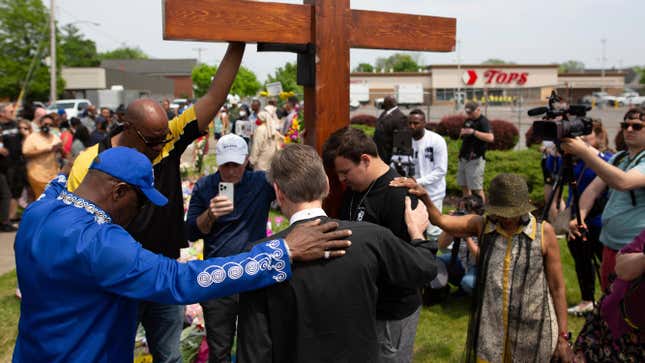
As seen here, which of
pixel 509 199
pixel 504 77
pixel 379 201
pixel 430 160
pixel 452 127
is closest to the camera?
pixel 379 201

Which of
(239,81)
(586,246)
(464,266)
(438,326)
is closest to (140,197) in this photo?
(438,326)

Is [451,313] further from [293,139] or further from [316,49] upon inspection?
[293,139]

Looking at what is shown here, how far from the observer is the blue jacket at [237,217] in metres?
3.63

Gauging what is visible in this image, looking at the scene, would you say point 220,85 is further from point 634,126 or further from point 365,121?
point 365,121

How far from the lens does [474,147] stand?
31.2 feet

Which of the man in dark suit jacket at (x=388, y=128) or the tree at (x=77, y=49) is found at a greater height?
the tree at (x=77, y=49)

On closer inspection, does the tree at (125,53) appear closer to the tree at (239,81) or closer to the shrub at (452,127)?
the tree at (239,81)

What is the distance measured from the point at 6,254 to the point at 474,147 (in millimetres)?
7332

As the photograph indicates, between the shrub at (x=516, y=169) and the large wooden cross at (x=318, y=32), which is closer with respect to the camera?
the large wooden cross at (x=318, y=32)

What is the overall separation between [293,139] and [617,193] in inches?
303

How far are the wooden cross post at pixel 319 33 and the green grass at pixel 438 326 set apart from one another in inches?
84.8

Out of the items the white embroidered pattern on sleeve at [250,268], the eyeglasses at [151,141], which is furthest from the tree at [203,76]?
the white embroidered pattern on sleeve at [250,268]

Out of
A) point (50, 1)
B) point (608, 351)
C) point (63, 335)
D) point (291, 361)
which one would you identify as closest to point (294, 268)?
point (291, 361)

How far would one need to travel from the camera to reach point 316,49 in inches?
114
